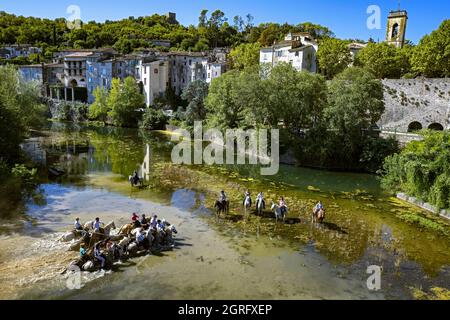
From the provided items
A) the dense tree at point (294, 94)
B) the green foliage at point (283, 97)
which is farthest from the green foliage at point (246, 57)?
the dense tree at point (294, 94)

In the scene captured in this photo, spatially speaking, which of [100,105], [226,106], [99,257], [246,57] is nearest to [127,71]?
[100,105]

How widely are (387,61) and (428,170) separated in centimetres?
3802

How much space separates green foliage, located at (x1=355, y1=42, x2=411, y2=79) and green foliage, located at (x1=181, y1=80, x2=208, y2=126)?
28352mm

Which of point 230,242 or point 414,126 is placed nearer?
point 230,242

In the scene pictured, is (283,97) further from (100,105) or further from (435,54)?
(100,105)

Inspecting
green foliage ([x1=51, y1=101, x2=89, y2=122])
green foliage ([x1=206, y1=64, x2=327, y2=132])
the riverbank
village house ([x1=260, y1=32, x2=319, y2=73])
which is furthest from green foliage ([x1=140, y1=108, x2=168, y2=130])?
the riverbank

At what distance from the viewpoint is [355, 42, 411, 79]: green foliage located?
60.6 meters

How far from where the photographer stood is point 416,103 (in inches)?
1970

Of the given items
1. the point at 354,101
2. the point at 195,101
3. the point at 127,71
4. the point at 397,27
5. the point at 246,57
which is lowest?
the point at 354,101

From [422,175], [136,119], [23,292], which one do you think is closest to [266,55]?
[136,119]

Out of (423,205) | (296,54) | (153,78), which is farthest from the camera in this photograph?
(153,78)

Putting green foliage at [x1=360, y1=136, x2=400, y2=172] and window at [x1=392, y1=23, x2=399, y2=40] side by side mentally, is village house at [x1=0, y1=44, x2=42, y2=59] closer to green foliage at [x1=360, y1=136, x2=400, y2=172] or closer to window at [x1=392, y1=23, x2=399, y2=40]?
window at [x1=392, y1=23, x2=399, y2=40]

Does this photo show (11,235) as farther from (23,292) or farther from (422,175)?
(422,175)

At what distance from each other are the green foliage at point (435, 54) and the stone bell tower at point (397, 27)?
24232mm
